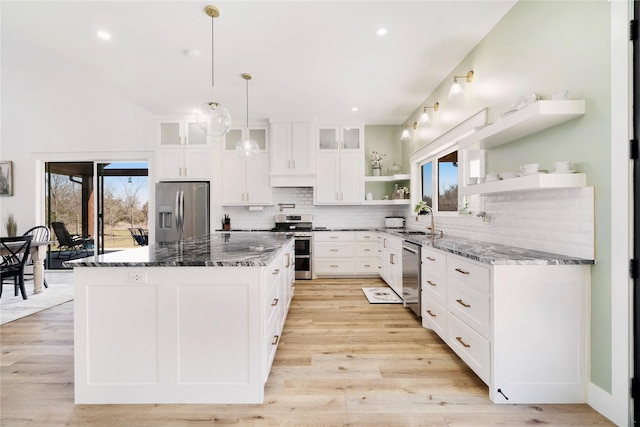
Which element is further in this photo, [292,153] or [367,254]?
[292,153]

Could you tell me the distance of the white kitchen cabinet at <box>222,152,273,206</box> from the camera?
201 inches

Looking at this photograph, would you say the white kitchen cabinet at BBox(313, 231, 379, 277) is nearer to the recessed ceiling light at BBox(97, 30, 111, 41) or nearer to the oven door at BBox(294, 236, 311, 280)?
the oven door at BBox(294, 236, 311, 280)

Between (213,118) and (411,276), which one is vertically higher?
(213,118)

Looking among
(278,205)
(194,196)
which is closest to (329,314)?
(278,205)

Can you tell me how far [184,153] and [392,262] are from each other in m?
3.97

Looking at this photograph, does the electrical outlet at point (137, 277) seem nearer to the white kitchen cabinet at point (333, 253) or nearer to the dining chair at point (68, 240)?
the white kitchen cabinet at point (333, 253)

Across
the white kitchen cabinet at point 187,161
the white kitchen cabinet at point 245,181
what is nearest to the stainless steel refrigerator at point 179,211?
the white kitchen cabinet at point 187,161

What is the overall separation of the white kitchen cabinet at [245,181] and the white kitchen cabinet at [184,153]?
1.07ft

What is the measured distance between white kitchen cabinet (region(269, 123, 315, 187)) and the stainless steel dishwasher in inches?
96.3

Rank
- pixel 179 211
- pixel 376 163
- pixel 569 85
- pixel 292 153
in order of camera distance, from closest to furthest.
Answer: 1. pixel 569 85
2. pixel 179 211
3. pixel 292 153
4. pixel 376 163

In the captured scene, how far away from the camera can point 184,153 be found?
4.90 meters

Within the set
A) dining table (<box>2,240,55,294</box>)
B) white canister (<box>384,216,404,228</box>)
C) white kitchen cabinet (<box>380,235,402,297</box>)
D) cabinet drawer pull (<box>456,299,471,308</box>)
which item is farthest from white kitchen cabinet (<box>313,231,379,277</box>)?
dining table (<box>2,240,55,294</box>)

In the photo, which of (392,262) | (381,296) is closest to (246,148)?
(392,262)

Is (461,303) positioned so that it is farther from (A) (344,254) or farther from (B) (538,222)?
(A) (344,254)
